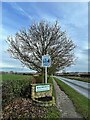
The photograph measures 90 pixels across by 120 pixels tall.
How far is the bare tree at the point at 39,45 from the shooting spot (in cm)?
2419

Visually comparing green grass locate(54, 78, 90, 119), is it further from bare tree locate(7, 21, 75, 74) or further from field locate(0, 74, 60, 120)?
bare tree locate(7, 21, 75, 74)

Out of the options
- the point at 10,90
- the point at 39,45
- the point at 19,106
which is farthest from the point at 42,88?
Result: the point at 39,45

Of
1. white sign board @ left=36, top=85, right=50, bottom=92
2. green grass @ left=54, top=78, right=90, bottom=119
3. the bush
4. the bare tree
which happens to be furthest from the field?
the bare tree

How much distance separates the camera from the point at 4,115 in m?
9.19

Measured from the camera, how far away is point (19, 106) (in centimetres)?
1016

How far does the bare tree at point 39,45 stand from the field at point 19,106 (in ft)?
37.5

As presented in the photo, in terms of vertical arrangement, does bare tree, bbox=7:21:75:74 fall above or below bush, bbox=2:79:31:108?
above

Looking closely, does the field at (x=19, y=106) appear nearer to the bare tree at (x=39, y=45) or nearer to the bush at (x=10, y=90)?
the bush at (x=10, y=90)

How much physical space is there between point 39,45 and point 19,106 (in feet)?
47.8

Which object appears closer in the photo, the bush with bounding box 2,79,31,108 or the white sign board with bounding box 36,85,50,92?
the bush with bounding box 2,79,31,108

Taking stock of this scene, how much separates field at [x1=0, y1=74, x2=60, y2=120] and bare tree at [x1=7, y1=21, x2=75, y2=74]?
1143 cm

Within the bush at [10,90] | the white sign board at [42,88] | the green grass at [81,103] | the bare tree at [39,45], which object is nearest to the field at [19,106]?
the bush at [10,90]

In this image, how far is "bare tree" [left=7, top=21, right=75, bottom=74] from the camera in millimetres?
24188

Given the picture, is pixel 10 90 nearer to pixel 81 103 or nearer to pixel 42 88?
pixel 42 88
